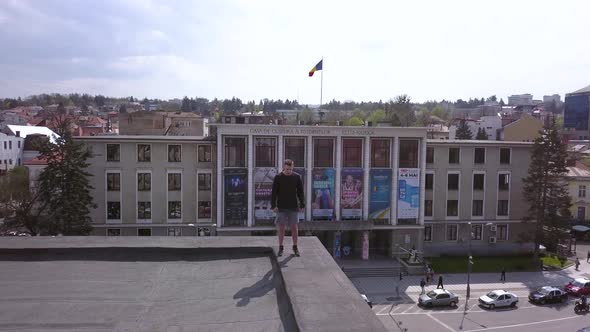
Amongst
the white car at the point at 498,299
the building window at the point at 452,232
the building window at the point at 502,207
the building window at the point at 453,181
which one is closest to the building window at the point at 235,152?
the building window at the point at 453,181

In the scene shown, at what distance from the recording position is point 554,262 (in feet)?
138

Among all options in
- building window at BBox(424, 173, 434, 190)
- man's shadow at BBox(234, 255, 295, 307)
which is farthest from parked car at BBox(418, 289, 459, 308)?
man's shadow at BBox(234, 255, 295, 307)

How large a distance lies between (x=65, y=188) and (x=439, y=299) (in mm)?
26228

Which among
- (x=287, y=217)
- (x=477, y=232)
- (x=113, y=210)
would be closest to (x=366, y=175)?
(x=477, y=232)

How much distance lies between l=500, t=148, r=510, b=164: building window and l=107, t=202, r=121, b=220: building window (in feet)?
105

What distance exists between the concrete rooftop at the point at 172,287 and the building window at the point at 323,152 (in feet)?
96.5

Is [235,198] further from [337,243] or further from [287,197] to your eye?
[287,197]

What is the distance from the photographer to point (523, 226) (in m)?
44.9

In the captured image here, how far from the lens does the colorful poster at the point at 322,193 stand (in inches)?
1540

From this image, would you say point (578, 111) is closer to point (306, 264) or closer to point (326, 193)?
point (326, 193)

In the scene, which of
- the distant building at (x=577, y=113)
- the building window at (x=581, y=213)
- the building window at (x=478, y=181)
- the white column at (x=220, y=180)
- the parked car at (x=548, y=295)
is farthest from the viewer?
the distant building at (x=577, y=113)

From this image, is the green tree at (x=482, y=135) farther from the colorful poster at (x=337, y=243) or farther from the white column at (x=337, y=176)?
the colorful poster at (x=337, y=243)

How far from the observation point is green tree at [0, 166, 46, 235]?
117 ft

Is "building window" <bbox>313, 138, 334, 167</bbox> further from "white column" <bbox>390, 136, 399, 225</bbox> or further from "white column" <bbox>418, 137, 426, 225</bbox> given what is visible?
"white column" <bbox>418, 137, 426, 225</bbox>
